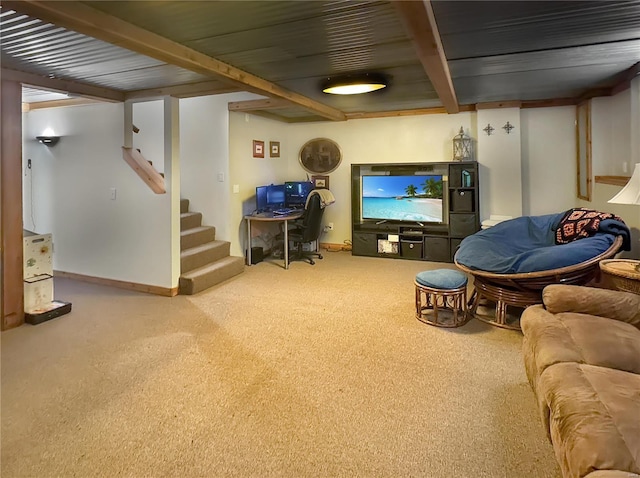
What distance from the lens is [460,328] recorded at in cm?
332

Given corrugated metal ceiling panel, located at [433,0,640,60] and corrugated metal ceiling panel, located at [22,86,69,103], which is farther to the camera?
corrugated metal ceiling panel, located at [22,86,69,103]

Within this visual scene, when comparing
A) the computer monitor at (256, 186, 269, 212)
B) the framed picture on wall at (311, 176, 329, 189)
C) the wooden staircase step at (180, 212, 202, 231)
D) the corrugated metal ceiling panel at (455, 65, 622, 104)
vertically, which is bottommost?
the wooden staircase step at (180, 212, 202, 231)

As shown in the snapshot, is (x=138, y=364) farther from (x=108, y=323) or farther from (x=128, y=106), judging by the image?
(x=128, y=106)

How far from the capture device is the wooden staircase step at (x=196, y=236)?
16.1 feet

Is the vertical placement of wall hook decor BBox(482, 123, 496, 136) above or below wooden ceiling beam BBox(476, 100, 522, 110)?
below

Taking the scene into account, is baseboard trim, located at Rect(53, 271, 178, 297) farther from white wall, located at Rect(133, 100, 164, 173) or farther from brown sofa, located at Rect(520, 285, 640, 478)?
brown sofa, located at Rect(520, 285, 640, 478)

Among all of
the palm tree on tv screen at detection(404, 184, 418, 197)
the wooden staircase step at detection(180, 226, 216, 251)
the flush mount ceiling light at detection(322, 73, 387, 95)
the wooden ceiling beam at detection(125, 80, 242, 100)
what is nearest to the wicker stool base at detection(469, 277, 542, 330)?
the flush mount ceiling light at detection(322, 73, 387, 95)

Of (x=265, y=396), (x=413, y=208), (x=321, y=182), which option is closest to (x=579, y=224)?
(x=413, y=208)

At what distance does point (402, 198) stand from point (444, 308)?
277 cm

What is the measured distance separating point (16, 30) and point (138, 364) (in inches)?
90.7

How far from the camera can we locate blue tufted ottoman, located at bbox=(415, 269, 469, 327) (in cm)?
331

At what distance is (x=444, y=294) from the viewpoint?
3301mm

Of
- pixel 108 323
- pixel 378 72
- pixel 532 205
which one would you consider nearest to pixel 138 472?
pixel 108 323

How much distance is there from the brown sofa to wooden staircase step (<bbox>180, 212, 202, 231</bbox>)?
13.9ft
